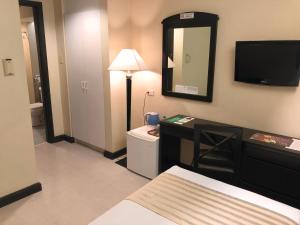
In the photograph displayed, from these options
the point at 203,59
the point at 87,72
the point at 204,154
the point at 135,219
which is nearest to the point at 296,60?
the point at 203,59

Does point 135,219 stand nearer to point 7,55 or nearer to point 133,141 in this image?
point 133,141

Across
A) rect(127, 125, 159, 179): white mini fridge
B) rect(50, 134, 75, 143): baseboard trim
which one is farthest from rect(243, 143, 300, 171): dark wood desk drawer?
rect(50, 134, 75, 143): baseboard trim

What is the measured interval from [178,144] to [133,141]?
A: 0.61 meters

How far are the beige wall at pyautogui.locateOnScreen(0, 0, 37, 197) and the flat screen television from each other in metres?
2.25

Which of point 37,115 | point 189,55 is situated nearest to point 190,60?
point 189,55

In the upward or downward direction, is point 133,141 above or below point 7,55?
below

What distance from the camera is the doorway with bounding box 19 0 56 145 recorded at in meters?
3.72

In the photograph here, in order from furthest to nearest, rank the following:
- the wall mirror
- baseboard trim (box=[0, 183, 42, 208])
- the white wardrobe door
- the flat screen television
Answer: the white wardrobe door, the wall mirror, baseboard trim (box=[0, 183, 42, 208]), the flat screen television

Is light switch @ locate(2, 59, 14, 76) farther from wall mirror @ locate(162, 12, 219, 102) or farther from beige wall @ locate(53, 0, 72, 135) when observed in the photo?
wall mirror @ locate(162, 12, 219, 102)

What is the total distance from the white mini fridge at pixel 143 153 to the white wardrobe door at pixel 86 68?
2.24 ft

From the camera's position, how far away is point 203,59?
284cm

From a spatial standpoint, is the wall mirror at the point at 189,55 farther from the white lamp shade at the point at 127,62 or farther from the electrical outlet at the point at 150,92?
the white lamp shade at the point at 127,62

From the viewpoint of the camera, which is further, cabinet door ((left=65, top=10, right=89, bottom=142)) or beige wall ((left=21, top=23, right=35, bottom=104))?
beige wall ((left=21, top=23, right=35, bottom=104))

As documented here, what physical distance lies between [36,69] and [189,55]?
3.95m
